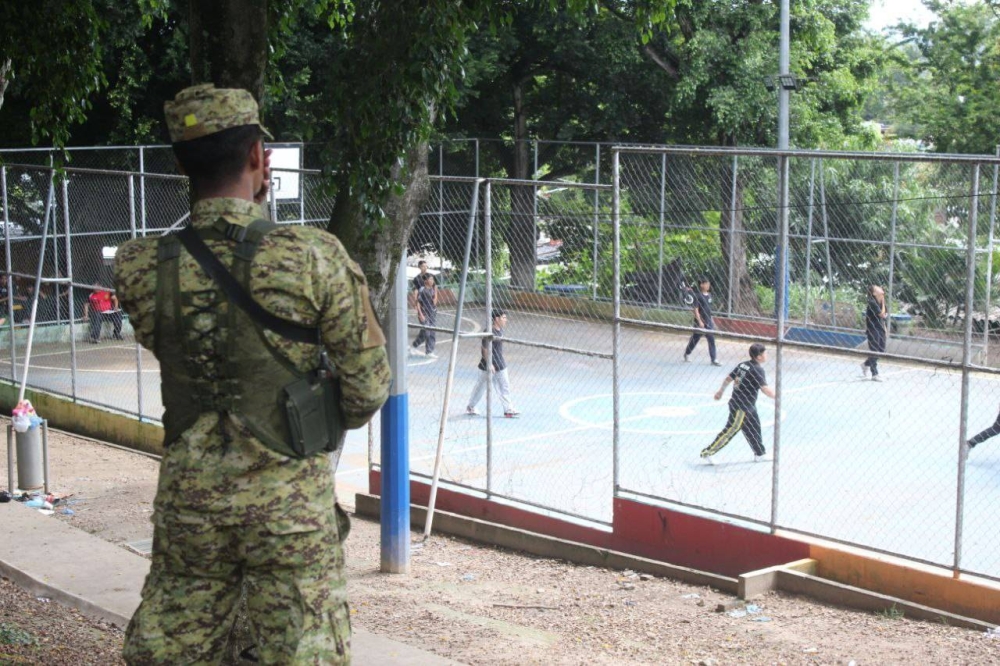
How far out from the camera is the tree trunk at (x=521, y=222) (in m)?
16.1

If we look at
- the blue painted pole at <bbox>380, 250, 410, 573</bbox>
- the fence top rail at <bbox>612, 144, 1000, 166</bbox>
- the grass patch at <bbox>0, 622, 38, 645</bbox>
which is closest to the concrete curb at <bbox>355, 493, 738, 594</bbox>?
the blue painted pole at <bbox>380, 250, 410, 573</bbox>

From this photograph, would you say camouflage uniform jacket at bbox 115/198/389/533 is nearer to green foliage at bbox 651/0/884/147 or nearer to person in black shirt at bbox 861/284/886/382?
person in black shirt at bbox 861/284/886/382

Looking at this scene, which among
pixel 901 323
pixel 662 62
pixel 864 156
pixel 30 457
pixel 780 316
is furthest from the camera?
pixel 662 62

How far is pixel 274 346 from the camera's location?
10.5 ft

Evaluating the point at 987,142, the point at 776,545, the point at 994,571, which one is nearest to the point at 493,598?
the point at 776,545

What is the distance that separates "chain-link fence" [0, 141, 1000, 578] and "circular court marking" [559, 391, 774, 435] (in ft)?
0.21

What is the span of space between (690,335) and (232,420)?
39.4 ft

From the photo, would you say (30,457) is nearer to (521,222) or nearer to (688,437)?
(688,437)

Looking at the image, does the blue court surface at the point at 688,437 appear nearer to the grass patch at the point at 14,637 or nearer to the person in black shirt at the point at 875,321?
the person in black shirt at the point at 875,321

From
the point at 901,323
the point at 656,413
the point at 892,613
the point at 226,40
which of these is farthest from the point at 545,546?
the point at 656,413

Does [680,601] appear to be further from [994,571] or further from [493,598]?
[994,571]

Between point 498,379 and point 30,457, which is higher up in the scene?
point 498,379

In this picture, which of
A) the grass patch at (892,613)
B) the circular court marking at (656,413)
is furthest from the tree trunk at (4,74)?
the circular court marking at (656,413)

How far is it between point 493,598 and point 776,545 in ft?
7.38
